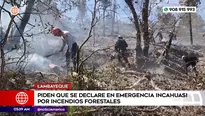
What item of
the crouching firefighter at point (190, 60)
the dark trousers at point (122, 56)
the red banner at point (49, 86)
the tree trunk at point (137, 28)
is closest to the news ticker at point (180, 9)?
the tree trunk at point (137, 28)

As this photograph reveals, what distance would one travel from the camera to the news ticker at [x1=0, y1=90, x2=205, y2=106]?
2334 millimetres

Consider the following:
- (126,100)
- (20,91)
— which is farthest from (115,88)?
(20,91)

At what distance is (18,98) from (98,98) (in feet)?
2.16

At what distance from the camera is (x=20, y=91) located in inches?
93.1

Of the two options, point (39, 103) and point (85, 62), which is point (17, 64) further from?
point (85, 62)

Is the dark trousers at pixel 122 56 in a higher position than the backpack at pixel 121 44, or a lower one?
lower

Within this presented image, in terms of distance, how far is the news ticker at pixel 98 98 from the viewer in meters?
2.33

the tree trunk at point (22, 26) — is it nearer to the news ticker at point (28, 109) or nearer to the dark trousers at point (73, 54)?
the dark trousers at point (73, 54)

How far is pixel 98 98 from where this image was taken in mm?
2371

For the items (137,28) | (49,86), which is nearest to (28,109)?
(49,86)

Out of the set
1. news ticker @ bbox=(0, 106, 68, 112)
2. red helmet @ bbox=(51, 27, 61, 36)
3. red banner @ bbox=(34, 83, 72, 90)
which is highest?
red helmet @ bbox=(51, 27, 61, 36)

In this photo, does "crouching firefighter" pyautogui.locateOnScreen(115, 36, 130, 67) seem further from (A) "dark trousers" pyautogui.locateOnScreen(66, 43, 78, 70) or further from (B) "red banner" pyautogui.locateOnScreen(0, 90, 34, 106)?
(B) "red banner" pyautogui.locateOnScreen(0, 90, 34, 106)

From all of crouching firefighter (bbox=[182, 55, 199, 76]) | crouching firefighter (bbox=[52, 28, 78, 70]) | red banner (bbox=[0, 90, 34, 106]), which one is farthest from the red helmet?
crouching firefighter (bbox=[182, 55, 199, 76])

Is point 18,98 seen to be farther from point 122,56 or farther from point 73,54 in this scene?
point 122,56
